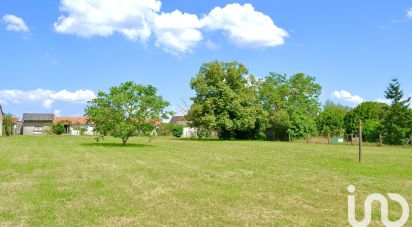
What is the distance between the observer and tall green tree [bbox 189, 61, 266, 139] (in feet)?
165

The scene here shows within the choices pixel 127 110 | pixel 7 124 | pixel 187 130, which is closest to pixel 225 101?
pixel 127 110

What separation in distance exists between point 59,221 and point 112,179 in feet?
16.7

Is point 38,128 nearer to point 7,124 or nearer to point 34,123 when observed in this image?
point 34,123

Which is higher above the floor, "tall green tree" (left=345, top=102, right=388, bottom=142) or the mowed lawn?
"tall green tree" (left=345, top=102, right=388, bottom=142)

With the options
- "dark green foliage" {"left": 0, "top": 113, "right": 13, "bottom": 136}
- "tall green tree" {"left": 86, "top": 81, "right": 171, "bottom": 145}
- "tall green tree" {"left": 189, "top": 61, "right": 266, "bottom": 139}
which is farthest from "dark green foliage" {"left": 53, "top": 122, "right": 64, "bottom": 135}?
"tall green tree" {"left": 86, "top": 81, "right": 171, "bottom": 145}

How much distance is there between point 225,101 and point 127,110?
818 inches

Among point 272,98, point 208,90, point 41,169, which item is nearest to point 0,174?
point 41,169

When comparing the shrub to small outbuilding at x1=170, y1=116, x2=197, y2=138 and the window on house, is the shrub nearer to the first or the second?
small outbuilding at x1=170, y1=116, x2=197, y2=138

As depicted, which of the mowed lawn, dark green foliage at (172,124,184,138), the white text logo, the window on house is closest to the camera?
the white text logo

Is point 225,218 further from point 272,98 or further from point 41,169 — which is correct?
point 272,98

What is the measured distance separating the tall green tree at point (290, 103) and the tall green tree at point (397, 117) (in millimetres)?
9330

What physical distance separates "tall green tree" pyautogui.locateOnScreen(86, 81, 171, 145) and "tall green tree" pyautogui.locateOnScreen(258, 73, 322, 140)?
1021 inches

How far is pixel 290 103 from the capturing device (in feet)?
198

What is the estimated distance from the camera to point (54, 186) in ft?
35.3
